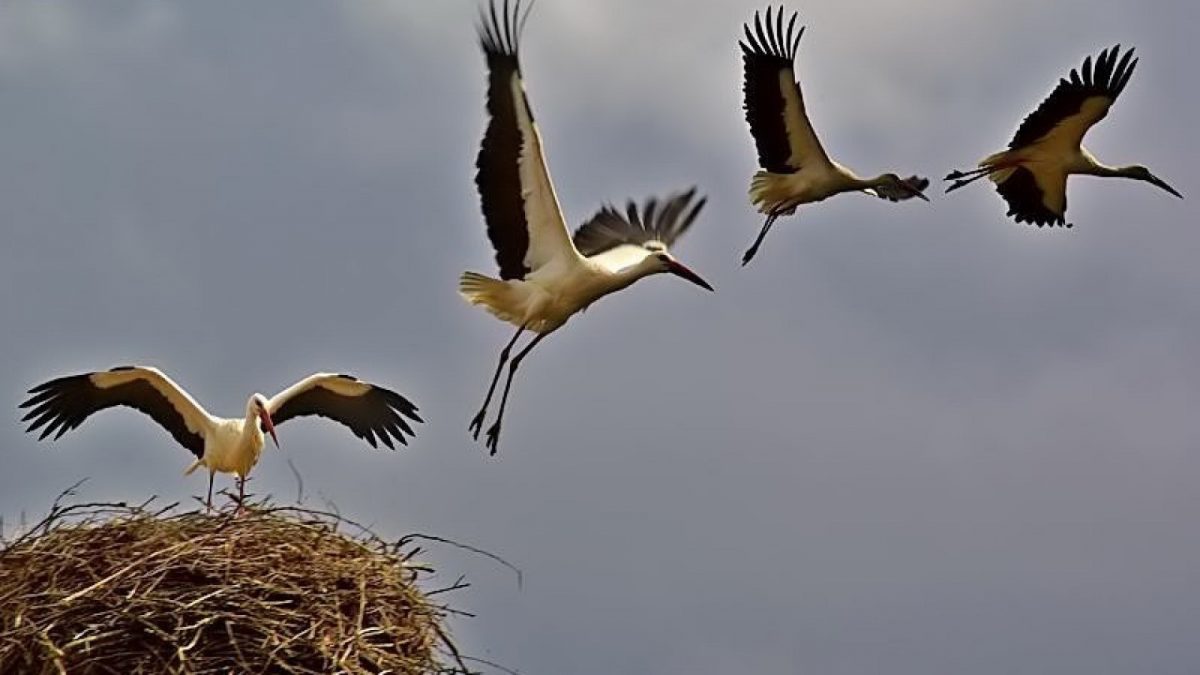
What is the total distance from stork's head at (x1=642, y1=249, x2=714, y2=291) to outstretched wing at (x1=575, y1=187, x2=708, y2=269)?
0.49 feet

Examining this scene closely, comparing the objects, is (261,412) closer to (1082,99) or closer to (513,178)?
(513,178)

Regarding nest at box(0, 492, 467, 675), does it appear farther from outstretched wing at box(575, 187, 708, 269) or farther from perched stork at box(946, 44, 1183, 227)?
perched stork at box(946, 44, 1183, 227)

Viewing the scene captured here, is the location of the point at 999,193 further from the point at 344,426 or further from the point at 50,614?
the point at 50,614

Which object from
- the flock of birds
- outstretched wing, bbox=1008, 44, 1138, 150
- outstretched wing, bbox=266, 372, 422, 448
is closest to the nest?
the flock of birds

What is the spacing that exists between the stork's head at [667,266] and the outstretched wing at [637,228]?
15 cm

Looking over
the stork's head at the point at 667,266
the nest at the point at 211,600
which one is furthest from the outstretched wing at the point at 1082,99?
the nest at the point at 211,600

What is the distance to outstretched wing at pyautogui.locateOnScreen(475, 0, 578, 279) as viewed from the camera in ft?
28.5

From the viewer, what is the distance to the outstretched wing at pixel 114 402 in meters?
9.52

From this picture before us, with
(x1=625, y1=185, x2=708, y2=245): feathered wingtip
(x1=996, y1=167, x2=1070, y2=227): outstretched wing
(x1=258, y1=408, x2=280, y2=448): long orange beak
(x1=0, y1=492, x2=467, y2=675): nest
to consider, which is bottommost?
(x1=0, y1=492, x2=467, y2=675): nest

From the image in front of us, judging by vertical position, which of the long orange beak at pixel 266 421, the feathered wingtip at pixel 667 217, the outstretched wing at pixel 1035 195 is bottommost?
the long orange beak at pixel 266 421

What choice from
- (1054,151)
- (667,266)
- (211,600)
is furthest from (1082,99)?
(211,600)

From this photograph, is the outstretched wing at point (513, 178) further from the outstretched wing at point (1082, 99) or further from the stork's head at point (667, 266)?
the outstretched wing at point (1082, 99)

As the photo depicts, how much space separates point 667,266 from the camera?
32.1 ft

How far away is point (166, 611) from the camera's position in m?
6.43
